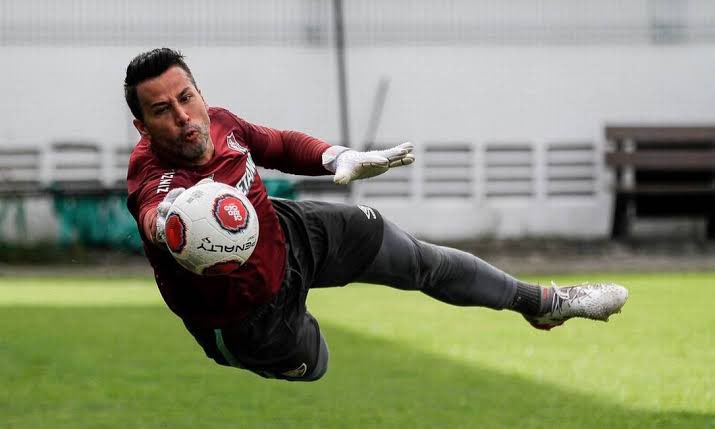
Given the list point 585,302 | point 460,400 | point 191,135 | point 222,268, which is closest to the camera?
point 222,268

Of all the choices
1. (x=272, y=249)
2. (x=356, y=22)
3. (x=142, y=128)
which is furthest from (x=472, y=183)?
(x=142, y=128)

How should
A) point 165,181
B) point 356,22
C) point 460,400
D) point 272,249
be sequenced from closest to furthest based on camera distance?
point 165,181
point 272,249
point 460,400
point 356,22

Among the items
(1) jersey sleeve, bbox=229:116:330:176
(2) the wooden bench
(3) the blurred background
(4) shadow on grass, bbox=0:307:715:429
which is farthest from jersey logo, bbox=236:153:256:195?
(3) the blurred background

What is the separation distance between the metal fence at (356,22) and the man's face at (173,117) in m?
16.9

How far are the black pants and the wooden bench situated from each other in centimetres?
1528

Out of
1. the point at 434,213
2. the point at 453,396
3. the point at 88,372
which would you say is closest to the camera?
the point at 453,396

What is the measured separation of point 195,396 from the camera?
24.5ft

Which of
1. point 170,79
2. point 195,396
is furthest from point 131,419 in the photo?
point 170,79

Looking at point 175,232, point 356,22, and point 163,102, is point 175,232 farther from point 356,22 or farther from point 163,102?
point 356,22

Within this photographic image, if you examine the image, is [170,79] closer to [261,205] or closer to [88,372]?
[261,205]

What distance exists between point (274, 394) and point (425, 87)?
15487mm

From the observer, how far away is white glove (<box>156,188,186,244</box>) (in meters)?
4.76

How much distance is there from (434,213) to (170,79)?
1698 centimetres

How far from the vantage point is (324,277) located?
19.1 ft
